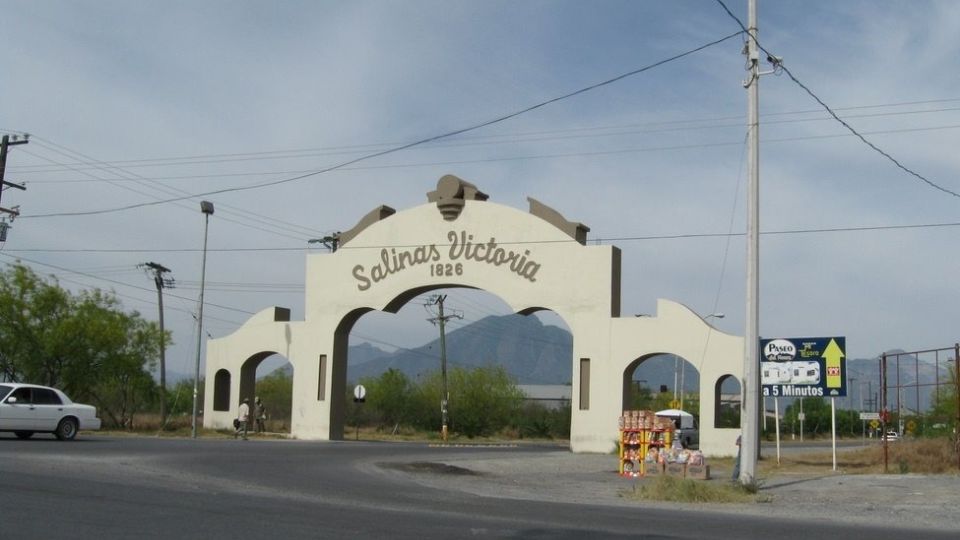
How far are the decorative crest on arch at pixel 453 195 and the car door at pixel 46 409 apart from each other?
14.8 metres

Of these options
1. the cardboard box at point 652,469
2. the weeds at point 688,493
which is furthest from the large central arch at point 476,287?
the weeds at point 688,493

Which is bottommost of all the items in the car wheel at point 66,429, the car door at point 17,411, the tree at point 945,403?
the car wheel at point 66,429

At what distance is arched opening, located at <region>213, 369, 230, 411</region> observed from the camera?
43812mm

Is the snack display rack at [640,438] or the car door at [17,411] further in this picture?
the car door at [17,411]

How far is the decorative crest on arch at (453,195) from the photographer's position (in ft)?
122

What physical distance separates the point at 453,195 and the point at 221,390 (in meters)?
14.7

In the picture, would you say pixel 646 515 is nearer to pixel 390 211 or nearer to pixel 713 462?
pixel 713 462

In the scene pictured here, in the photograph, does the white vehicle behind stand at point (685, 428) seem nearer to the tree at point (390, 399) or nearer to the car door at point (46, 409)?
the tree at point (390, 399)

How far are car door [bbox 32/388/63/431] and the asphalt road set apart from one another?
5.59m

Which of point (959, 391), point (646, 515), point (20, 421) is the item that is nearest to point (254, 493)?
point (646, 515)

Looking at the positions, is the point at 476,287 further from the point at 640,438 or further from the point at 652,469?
the point at 652,469

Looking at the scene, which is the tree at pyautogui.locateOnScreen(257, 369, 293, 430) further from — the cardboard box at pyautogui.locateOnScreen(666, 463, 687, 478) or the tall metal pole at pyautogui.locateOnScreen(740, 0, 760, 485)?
the tall metal pole at pyautogui.locateOnScreen(740, 0, 760, 485)

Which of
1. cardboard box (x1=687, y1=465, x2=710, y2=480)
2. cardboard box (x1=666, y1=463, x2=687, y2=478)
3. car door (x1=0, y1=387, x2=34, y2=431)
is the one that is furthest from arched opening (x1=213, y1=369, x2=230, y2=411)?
cardboard box (x1=687, y1=465, x2=710, y2=480)

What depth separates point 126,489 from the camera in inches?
623
